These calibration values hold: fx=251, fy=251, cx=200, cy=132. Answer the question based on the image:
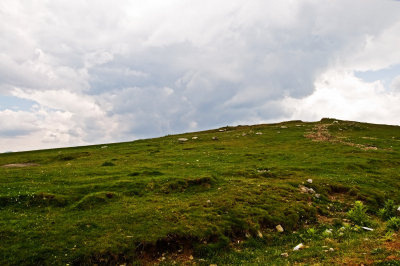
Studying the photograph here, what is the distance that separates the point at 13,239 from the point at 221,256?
10774 mm

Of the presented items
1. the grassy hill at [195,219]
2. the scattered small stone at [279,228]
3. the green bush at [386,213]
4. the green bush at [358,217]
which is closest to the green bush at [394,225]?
the grassy hill at [195,219]

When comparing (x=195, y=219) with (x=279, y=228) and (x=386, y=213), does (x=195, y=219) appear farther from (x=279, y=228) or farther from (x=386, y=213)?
(x=386, y=213)

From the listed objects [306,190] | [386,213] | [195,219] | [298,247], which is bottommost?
[298,247]

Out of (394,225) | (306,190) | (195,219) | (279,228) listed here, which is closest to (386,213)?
(394,225)

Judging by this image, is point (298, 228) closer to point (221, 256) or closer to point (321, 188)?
point (221, 256)

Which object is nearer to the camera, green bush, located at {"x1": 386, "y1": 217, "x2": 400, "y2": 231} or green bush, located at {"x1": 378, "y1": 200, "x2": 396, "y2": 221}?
green bush, located at {"x1": 386, "y1": 217, "x2": 400, "y2": 231}

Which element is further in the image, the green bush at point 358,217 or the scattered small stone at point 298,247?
the green bush at point 358,217

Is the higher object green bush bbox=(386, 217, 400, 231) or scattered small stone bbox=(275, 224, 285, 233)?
green bush bbox=(386, 217, 400, 231)

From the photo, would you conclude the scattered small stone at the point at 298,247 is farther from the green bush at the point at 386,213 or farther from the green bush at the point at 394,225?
the green bush at the point at 386,213

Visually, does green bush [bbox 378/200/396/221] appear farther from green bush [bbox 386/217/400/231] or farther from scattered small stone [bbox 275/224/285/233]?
scattered small stone [bbox 275/224/285/233]

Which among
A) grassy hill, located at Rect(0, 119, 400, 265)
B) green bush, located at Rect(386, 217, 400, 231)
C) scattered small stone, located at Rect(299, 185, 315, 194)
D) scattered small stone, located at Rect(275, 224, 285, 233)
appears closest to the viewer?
grassy hill, located at Rect(0, 119, 400, 265)

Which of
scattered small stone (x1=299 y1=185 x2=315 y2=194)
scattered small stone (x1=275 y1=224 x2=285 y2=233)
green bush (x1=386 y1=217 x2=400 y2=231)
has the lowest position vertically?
scattered small stone (x1=275 y1=224 x2=285 y2=233)

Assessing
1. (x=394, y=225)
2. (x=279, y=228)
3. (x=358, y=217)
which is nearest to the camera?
(x=394, y=225)

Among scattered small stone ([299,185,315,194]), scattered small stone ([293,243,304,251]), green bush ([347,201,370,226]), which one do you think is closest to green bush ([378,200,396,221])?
green bush ([347,201,370,226])
